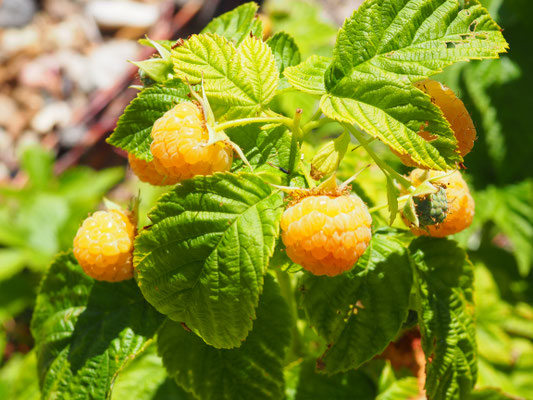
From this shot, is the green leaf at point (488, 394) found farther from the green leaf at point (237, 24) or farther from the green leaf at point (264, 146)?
the green leaf at point (237, 24)

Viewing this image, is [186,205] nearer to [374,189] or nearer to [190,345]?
[190,345]

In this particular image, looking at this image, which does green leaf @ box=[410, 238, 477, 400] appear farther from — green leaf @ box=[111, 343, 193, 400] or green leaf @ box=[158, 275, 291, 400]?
green leaf @ box=[111, 343, 193, 400]

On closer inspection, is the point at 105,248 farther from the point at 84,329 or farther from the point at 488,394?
the point at 488,394

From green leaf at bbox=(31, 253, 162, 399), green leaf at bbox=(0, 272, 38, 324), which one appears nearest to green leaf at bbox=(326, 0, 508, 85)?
green leaf at bbox=(31, 253, 162, 399)

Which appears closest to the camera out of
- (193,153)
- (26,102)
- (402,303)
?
(193,153)

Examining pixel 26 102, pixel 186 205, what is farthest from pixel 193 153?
pixel 26 102

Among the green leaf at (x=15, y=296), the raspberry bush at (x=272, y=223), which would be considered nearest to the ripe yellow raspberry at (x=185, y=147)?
the raspberry bush at (x=272, y=223)
